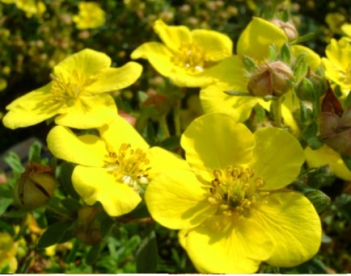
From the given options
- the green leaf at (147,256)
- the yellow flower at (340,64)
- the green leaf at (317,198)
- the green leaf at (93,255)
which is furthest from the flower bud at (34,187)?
the yellow flower at (340,64)

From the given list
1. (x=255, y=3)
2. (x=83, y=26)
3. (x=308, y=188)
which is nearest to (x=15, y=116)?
(x=308, y=188)

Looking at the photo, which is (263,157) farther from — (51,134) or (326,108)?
(51,134)

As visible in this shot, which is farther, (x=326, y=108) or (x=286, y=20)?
(x=286, y=20)

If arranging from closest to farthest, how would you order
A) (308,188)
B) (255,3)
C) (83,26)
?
(308,188)
(83,26)
(255,3)

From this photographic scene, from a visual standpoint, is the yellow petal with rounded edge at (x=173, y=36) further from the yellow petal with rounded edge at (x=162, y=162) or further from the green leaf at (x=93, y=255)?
the green leaf at (x=93, y=255)

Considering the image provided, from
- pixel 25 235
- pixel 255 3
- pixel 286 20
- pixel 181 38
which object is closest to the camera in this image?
pixel 286 20

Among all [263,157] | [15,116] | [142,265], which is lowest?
[142,265]
